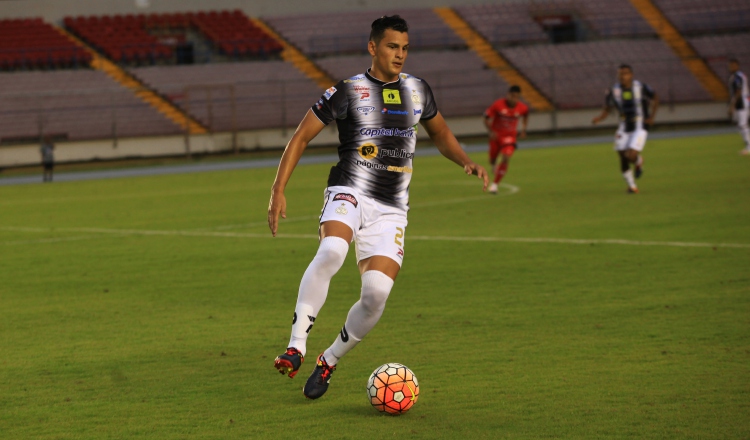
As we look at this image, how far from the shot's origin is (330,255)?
608 centimetres

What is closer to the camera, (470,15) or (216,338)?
(216,338)

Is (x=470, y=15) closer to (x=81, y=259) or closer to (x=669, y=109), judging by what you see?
(x=669, y=109)

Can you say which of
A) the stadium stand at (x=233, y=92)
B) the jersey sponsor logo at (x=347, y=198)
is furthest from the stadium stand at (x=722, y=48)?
the jersey sponsor logo at (x=347, y=198)

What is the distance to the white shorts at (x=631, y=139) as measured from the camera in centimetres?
1953

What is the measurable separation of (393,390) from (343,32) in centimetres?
4091

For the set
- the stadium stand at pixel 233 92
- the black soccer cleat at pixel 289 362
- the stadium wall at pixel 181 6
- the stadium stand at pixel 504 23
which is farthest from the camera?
the stadium stand at pixel 504 23

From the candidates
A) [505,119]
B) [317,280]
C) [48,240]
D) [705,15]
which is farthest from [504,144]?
Result: [705,15]

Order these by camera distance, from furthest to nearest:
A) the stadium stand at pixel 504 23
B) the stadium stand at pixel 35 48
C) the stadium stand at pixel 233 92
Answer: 1. the stadium stand at pixel 504 23
2. the stadium stand at pixel 233 92
3. the stadium stand at pixel 35 48

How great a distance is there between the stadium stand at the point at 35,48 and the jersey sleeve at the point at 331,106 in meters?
34.2

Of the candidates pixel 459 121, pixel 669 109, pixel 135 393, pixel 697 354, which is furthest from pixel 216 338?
pixel 669 109

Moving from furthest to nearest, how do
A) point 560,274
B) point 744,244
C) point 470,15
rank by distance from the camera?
point 470,15, point 744,244, point 560,274

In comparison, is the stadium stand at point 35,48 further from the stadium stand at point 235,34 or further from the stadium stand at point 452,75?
the stadium stand at point 452,75

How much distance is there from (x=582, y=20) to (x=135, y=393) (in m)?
46.5

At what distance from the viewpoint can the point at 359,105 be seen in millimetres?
6523
